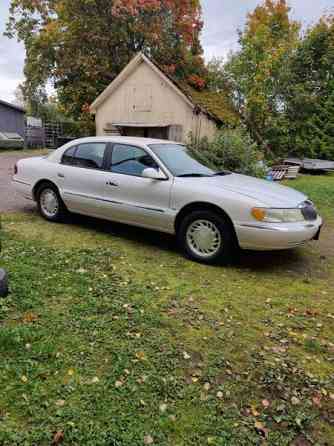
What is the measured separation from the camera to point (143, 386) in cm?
246

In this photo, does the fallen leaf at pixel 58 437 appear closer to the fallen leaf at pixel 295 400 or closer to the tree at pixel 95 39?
the fallen leaf at pixel 295 400

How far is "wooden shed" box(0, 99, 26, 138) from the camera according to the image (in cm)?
2611

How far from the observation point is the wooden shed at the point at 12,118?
26114 mm

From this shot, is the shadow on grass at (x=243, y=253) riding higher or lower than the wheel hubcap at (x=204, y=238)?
lower

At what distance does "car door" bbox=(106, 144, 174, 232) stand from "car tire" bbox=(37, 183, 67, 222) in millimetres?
1151

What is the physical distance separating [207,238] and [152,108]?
12852 millimetres

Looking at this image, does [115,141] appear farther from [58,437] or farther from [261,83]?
[261,83]

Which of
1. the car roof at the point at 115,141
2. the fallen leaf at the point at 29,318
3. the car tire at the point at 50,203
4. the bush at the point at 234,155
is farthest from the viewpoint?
the bush at the point at 234,155

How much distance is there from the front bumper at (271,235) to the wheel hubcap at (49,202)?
3353 mm

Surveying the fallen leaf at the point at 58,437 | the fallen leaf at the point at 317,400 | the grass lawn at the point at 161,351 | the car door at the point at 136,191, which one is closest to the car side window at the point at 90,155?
the car door at the point at 136,191

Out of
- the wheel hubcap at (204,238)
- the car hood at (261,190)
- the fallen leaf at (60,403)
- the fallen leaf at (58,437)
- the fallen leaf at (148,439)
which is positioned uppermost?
the car hood at (261,190)

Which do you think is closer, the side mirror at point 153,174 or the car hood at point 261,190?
the car hood at point 261,190

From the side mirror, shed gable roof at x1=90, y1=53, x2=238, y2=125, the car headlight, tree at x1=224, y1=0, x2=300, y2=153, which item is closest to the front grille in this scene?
the car headlight

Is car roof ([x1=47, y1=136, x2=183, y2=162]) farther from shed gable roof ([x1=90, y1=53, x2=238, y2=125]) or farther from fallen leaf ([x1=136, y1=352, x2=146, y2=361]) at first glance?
shed gable roof ([x1=90, y1=53, x2=238, y2=125])
